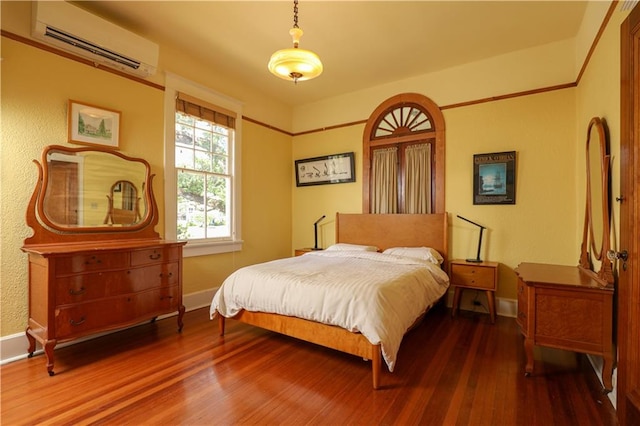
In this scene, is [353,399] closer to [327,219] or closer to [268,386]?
[268,386]

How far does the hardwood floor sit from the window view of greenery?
140cm

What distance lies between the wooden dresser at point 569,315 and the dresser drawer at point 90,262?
10.4 ft

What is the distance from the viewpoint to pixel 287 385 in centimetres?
209

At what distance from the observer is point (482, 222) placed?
3703mm

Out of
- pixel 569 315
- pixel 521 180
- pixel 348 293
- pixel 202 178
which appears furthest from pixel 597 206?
pixel 202 178

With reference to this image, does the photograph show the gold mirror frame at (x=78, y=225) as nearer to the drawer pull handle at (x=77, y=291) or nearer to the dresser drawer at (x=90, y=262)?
the dresser drawer at (x=90, y=262)

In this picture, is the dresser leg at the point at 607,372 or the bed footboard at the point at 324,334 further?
the bed footboard at the point at 324,334

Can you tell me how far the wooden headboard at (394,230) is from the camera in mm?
3854

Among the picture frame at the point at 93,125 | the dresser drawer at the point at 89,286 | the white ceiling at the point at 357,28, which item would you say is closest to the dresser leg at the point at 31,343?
the dresser drawer at the point at 89,286

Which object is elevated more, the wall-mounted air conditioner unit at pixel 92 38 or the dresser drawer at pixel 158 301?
the wall-mounted air conditioner unit at pixel 92 38

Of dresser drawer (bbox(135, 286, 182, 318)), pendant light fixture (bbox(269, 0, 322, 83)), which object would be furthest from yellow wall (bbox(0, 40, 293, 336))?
pendant light fixture (bbox(269, 0, 322, 83))

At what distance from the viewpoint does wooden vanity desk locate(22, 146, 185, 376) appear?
229cm

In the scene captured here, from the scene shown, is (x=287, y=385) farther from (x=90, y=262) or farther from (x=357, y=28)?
(x=357, y=28)

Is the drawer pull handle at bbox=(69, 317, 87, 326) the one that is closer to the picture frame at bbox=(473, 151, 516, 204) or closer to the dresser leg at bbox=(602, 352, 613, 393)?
the dresser leg at bbox=(602, 352, 613, 393)
